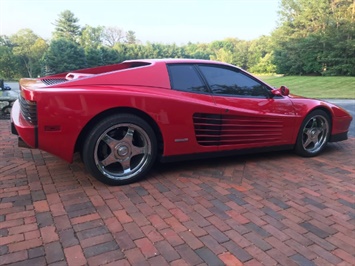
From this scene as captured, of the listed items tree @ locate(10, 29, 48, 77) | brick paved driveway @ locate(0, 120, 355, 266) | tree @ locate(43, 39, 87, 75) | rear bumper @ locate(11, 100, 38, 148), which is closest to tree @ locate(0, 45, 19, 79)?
tree @ locate(10, 29, 48, 77)

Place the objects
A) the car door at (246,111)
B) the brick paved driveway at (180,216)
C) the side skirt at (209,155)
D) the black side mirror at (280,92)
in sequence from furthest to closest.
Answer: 1. the black side mirror at (280,92)
2. the car door at (246,111)
3. the side skirt at (209,155)
4. the brick paved driveway at (180,216)

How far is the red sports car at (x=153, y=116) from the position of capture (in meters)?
2.76

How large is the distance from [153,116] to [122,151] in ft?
1.53

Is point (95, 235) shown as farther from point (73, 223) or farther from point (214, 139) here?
point (214, 139)

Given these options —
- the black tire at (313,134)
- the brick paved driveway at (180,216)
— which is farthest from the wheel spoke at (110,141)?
the black tire at (313,134)

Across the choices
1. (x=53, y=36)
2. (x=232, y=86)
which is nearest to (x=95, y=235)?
(x=232, y=86)

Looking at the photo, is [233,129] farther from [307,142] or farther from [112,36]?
[112,36]

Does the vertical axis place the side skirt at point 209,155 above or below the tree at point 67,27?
below

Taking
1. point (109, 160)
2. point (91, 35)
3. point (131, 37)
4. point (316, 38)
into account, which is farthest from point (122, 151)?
point (131, 37)

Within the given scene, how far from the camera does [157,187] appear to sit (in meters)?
3.01

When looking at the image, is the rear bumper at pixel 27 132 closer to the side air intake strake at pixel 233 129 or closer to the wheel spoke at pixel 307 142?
the side air intake strake at pixel 233 129

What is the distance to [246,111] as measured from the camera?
11.6 ft

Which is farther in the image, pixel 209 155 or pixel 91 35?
pixel 91 35

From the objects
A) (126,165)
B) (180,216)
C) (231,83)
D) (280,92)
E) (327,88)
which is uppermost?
(231,83)
